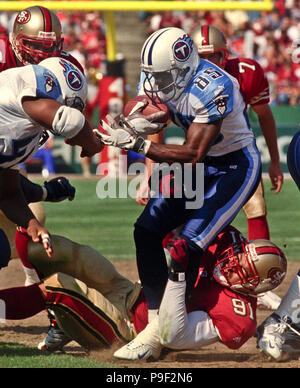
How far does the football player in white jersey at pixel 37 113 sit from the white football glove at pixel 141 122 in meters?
0.21

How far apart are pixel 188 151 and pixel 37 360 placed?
55.4 inches

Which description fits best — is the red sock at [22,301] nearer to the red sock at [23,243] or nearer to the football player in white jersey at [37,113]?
the red sock at [23,243]

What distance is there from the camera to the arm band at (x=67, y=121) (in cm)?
425

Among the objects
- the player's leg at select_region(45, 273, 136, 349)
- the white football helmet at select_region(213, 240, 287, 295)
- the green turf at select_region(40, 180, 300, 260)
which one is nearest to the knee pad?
the player's leg at select_region(45, 273, 136, 349)

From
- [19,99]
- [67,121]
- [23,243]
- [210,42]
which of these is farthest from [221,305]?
[210,42]

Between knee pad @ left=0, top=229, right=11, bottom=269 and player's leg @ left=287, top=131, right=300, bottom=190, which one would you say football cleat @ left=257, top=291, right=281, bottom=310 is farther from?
knee pad @ left=0, top=229, right=11, bottom=269

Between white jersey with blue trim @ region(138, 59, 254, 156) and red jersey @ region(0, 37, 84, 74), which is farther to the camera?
red jersey @ region(0, 37, 84, 74)

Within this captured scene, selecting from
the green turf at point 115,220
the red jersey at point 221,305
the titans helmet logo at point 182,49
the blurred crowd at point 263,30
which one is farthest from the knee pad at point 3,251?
the blurred crowd at point 263,30

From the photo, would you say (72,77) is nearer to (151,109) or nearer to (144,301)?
(151,109)

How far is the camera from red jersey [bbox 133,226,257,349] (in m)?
4.64

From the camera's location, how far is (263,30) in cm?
1823

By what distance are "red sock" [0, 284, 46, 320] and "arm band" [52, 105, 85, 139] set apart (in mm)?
954

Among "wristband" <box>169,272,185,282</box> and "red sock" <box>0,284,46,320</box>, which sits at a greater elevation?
"wristband" <box>169,272,185,282</box>
